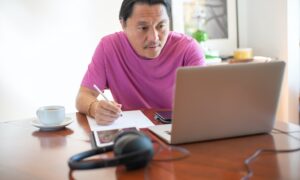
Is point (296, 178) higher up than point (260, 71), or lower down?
lower down

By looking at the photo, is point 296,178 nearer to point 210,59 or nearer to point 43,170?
point 43,170

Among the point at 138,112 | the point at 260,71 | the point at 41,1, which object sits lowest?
the point at 138,112

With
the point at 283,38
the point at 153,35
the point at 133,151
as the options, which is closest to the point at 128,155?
the point at 133,151

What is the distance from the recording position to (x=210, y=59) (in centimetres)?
280

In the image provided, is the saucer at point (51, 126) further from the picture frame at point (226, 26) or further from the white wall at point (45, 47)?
the picture frame at point (226, 26)

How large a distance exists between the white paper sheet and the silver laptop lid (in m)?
0.25

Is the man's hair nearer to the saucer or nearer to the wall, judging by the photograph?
the saucer

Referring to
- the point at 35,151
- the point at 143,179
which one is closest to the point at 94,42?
the point at 35,151

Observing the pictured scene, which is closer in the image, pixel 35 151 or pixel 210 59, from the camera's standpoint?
pixel 35 151

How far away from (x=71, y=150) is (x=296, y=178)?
0.55m

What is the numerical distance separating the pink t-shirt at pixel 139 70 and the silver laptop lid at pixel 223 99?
716 mm

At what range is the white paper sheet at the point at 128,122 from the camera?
1145 millimetres

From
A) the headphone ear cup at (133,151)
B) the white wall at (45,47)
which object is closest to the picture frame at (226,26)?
the white wall at (45,47)

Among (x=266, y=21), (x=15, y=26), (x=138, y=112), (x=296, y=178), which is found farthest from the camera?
(x=266, y=21)
